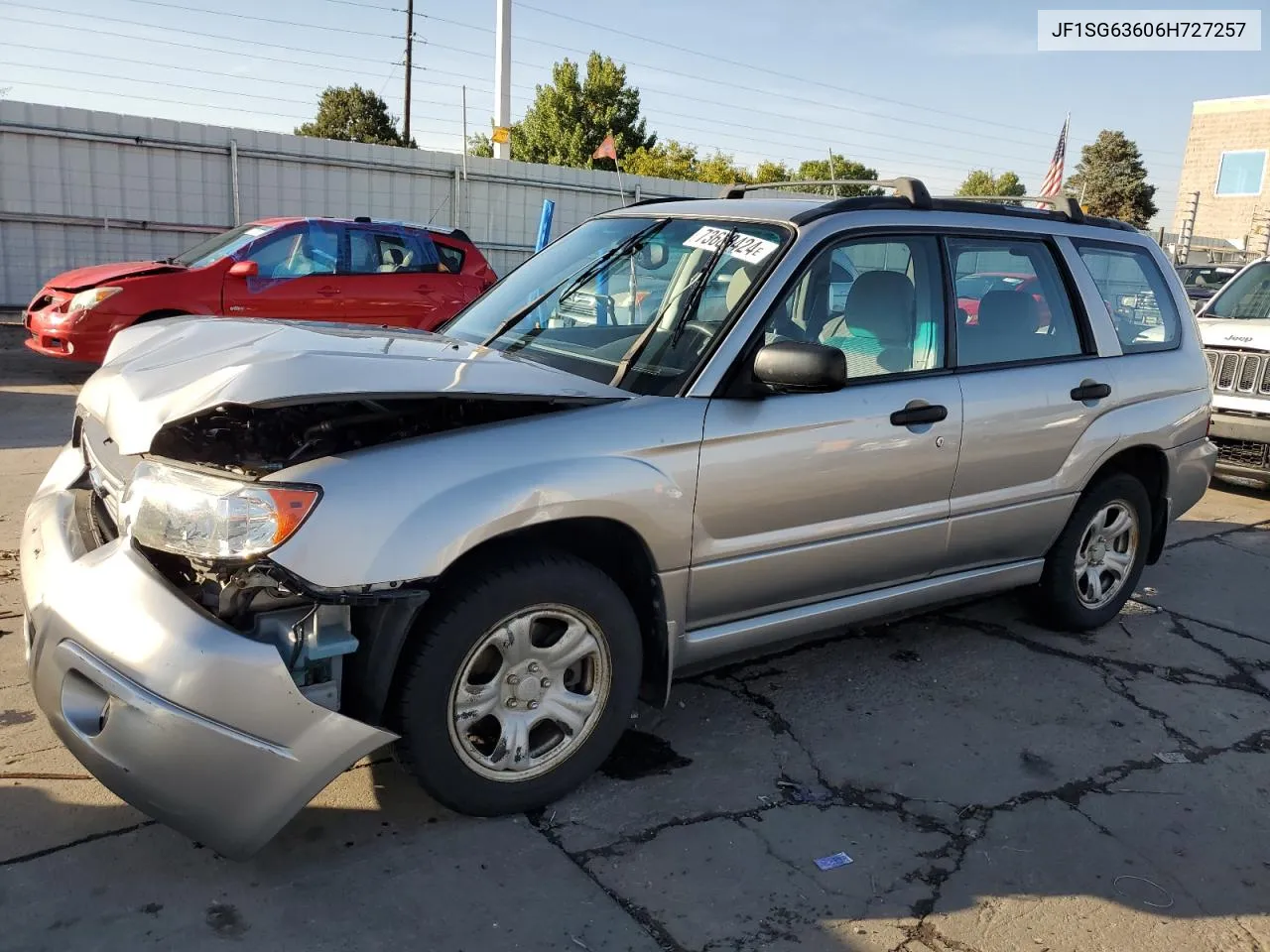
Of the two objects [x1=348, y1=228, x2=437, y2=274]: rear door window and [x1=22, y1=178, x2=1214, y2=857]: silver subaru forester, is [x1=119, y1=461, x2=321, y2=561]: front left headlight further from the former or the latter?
[x1=348, y1=228, x2=437, y2=274]: rear door window

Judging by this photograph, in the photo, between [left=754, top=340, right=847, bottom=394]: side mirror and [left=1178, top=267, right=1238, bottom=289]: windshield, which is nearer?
[left=754, top=340, right=847, bottom=394]: side mirror

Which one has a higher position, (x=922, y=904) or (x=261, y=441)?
(x=261, y=441)

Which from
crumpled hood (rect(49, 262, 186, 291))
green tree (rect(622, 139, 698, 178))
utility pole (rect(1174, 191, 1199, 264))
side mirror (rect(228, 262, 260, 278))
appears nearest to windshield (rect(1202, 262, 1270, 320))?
side mirror (rect(228, 262, 260, 278))

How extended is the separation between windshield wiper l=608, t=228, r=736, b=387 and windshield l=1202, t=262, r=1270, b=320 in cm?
657

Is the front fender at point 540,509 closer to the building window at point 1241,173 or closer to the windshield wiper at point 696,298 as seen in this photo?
the windshield wiper at point 696,298

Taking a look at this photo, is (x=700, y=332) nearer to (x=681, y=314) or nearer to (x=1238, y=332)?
(x=681, y=314)

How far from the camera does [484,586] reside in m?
2.69

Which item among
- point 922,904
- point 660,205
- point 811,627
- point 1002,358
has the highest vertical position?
point 660,205

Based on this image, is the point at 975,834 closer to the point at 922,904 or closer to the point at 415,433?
the point at 922,904

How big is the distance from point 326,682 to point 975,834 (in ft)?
6.39

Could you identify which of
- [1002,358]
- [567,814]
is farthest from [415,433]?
[1002,358]

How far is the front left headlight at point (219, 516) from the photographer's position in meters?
2.42

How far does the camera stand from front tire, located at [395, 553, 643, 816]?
266cm

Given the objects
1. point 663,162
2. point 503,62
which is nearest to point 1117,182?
point 663,162
